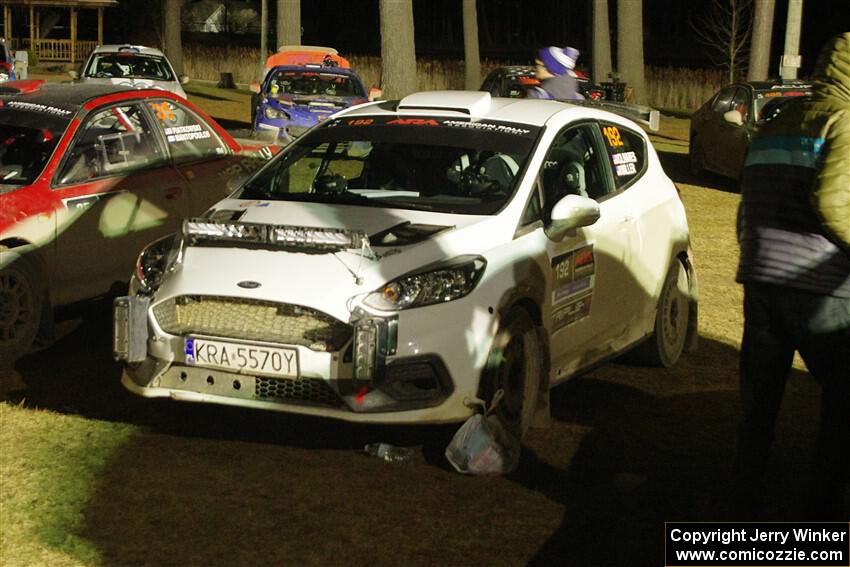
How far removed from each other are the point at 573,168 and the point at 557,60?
4.91 m

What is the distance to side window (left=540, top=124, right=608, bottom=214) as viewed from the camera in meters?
7.83

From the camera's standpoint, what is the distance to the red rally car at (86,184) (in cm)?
873

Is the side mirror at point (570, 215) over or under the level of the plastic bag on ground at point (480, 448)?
over

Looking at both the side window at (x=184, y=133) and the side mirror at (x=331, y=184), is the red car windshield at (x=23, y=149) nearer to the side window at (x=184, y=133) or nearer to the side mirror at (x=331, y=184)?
the side window at (x=184, y=133)

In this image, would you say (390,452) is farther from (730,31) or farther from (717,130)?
(730,31)

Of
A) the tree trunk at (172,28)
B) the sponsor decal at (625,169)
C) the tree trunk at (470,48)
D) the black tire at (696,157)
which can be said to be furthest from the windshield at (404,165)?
the tree trunk at (172,28)

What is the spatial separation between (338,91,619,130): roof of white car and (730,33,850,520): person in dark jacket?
251 centimetres

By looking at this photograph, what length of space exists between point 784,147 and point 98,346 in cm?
531

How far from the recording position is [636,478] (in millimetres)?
6742

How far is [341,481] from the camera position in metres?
6.69

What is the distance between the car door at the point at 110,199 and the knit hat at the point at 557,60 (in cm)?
396

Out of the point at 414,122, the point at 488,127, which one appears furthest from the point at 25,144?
the point at 488,127

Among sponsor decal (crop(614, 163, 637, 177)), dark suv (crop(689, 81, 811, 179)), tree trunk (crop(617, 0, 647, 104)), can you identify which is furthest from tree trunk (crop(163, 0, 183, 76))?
sponsor decal (crop(614, 163, 637, 177))

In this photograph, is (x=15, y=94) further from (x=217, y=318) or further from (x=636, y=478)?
(x=636, y=478)
